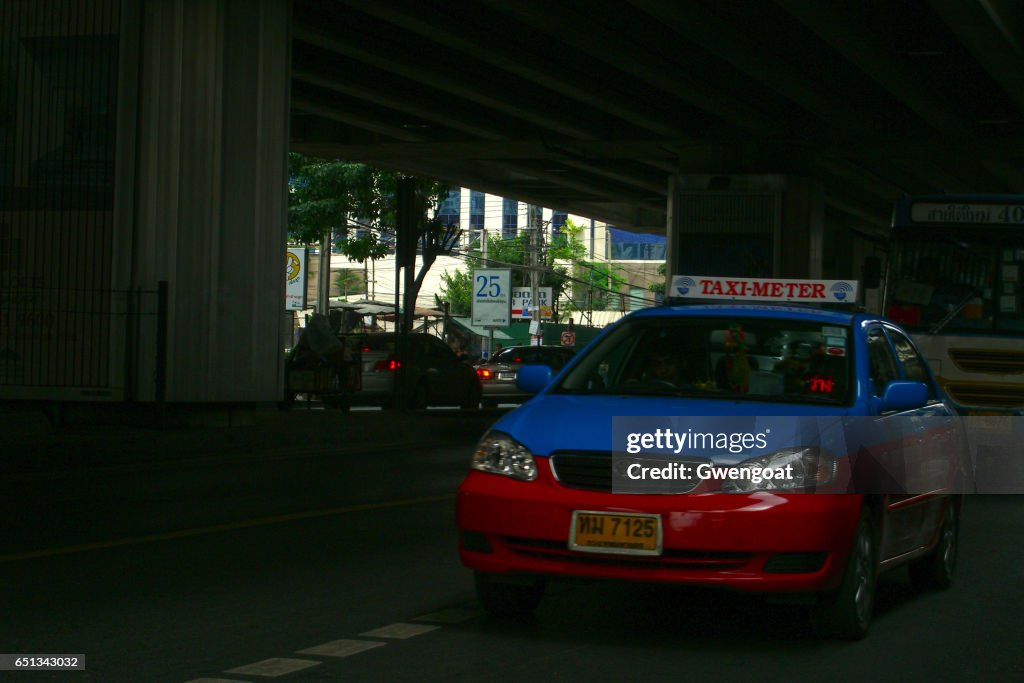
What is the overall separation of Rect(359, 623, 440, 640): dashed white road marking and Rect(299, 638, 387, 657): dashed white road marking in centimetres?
14

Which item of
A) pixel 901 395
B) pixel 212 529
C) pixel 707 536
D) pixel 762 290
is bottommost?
pixel 212 529

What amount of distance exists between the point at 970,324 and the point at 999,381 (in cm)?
78

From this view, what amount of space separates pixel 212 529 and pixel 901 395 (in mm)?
4899

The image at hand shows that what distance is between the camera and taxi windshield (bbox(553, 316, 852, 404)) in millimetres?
7223

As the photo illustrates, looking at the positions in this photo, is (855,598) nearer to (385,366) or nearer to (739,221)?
(385,366)

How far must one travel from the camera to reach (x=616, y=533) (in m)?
6.24

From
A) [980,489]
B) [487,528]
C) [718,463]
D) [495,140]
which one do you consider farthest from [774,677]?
[495,140]

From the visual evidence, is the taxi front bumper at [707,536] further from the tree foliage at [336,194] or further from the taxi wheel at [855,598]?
the tree foliage at [336,194]

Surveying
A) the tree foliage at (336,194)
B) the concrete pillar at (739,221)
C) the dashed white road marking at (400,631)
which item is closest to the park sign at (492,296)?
the tree foliage at (336,194)

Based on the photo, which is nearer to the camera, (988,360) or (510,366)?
(988,360)

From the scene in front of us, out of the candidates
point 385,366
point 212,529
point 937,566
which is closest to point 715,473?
point 937,566

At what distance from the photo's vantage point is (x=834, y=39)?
22.5 meters

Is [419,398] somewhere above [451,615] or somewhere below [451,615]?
above

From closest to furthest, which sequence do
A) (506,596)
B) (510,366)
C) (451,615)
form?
(506,596)
(451,615)
(510,366)
